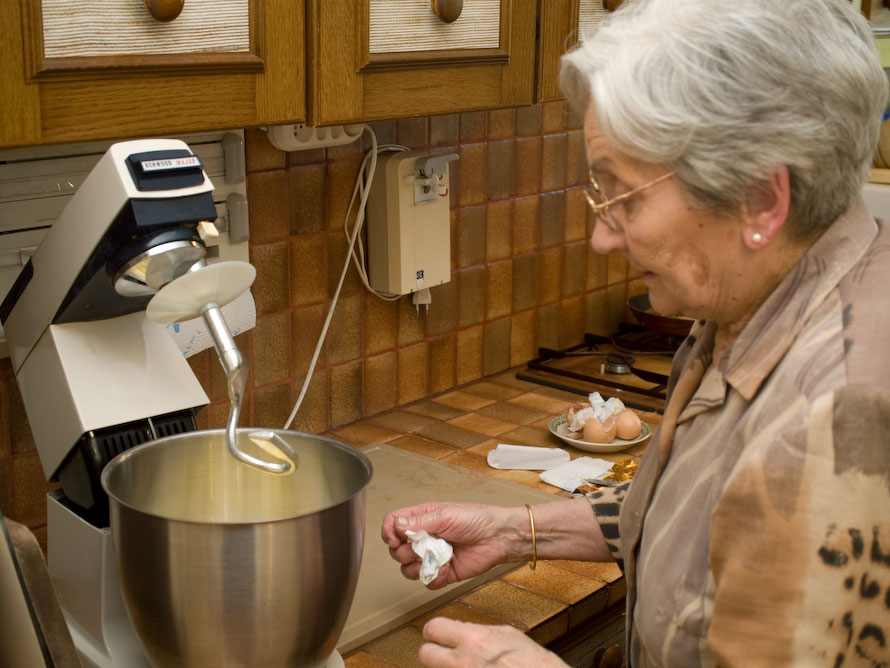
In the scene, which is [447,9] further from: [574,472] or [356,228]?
[574,472]

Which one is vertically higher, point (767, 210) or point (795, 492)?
point (767, 210)

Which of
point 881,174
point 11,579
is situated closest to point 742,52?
point 11,579

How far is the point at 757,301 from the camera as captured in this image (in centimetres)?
104

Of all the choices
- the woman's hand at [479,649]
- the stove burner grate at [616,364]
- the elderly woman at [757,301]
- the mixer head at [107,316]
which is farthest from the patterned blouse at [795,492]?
the stove burner grate at [616,364]

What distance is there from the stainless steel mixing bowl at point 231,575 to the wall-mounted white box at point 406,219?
77 cm

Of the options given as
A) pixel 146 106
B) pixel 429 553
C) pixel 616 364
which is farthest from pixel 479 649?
pixel 616 364

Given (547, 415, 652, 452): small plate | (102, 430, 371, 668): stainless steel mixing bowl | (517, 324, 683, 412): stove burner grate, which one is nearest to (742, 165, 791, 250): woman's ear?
(102, 430, 371, 668): stainless steel mixing bowl

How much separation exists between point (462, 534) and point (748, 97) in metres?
0.64

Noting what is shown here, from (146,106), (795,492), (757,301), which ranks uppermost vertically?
(146,106)

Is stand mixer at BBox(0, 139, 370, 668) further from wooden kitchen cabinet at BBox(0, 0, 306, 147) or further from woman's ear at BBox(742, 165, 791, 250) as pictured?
woman's ear at BBox(742, 165, 791, 250)

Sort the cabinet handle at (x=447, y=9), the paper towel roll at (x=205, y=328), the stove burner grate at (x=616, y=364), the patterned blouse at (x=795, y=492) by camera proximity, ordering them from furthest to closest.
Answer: the stove burner grate at (x=616, y=364), the paper towel roll at (x=205, y=328), the cabinet handle at (x=447, y=9), the patterned blouse at (x=795, y=492)

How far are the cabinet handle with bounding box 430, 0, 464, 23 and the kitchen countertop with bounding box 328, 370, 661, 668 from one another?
678mm

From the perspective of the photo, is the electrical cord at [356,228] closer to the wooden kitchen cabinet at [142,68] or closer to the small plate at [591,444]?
the small plate at [591,444]

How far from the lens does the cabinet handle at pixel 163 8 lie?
1.02 meters
